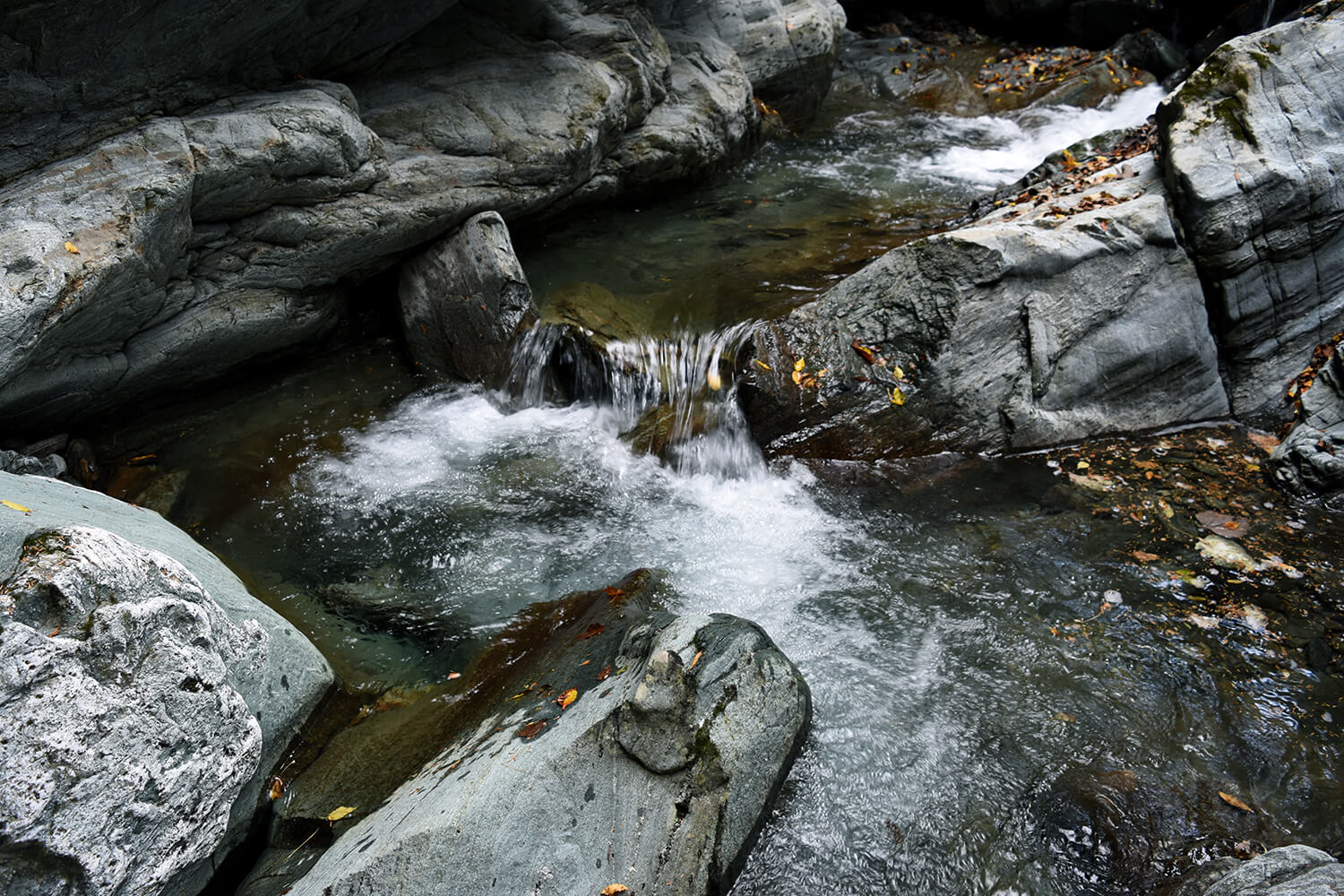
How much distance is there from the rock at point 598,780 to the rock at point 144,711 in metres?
0.47

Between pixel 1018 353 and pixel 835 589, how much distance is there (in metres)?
2.74

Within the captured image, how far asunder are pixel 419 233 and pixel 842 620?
523 centimetres

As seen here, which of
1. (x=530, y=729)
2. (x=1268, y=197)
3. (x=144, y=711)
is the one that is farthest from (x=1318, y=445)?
(x=144, y=711)

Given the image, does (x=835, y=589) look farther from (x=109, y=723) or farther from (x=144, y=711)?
(x=109, y=723)

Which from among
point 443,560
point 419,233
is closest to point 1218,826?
point 443,560

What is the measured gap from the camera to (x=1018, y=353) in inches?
263

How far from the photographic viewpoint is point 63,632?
3.07 m

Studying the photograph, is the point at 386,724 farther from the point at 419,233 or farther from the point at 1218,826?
the point at 419,233

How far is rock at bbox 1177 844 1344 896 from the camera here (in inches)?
109

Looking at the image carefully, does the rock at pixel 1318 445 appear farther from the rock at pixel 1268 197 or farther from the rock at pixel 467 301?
the rock at pixel 467 301

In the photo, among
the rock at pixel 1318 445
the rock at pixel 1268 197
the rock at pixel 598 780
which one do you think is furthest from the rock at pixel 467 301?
the rock at pixel 1318 445

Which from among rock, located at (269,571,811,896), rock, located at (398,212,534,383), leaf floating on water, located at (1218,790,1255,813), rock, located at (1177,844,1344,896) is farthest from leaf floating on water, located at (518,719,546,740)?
rock, located at (398,212,534,383)

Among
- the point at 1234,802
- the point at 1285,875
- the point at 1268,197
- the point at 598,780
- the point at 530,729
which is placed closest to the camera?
the point at 1285,875

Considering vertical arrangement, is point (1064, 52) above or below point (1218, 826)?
above
